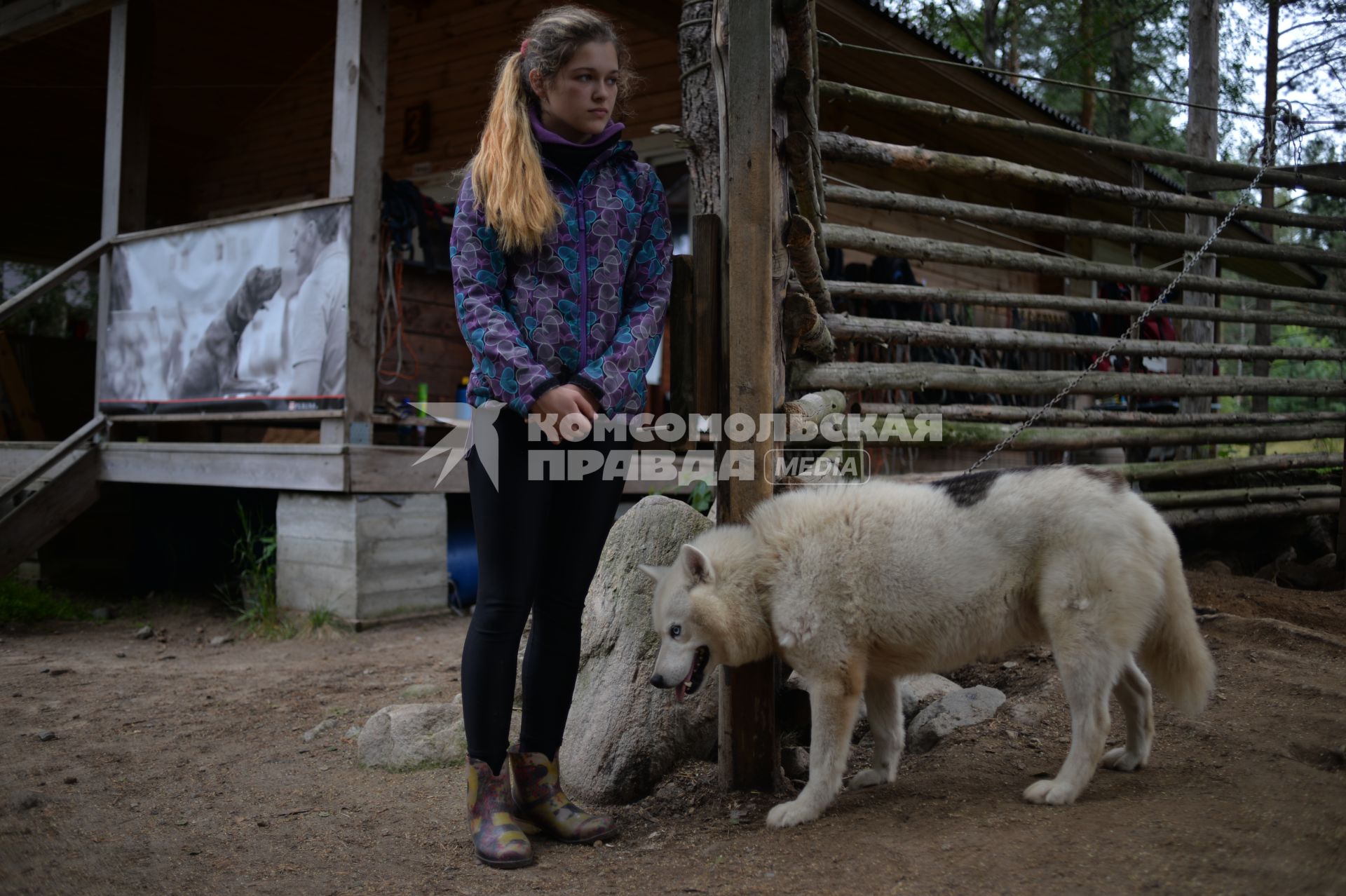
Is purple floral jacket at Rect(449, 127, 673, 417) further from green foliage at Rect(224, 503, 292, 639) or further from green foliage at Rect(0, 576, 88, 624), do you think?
green foliage at Rect(0, 576, 88, 624)

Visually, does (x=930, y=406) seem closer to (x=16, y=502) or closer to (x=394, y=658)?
(x=394, y=658)


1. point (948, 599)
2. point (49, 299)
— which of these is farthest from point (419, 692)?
point (49, 299)

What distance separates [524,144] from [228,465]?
18.3ft

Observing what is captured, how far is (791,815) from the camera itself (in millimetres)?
2922

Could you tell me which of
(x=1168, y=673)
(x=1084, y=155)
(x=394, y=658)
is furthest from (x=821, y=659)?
(x=1084, y=155)

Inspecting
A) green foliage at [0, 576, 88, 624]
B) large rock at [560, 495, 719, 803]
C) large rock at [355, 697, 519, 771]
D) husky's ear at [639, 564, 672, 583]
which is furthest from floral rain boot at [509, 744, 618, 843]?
green foliage at [0, 576, 88, 624]

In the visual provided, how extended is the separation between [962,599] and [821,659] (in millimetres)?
507

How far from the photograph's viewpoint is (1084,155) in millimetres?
9992

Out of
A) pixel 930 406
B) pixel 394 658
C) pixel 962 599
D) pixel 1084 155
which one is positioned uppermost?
pixel 1084 155

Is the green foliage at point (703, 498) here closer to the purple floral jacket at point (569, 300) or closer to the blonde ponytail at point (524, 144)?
the purple floral jacket at point (569, 300)

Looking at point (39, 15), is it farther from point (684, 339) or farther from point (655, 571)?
point (655, 571)

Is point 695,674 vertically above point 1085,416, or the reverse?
point 1085,416

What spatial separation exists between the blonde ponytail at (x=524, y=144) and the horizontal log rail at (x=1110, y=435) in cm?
238

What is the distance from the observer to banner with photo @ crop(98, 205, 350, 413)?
6.57 metres
